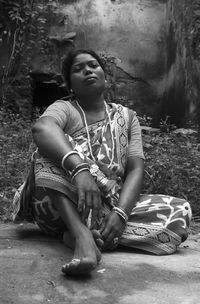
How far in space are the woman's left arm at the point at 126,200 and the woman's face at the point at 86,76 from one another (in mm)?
480

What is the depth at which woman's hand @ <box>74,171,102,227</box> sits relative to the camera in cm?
258

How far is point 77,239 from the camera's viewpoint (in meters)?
2.57

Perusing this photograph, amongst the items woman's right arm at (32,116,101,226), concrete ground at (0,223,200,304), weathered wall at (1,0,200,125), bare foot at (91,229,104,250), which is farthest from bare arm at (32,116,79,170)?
weathered wall at (1,0,200,125)

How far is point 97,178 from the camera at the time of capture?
2936 mm

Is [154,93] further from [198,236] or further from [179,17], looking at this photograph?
[198,236]

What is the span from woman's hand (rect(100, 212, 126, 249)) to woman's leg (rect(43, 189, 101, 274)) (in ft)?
0.57

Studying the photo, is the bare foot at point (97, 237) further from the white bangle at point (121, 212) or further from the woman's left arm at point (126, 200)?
the white bangle at point (121, 212)

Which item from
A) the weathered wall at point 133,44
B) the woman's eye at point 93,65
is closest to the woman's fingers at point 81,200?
the woman's eye at point 93,65

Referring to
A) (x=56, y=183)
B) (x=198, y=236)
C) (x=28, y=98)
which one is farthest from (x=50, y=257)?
(x=28, y=98)

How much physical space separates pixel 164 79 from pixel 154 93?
0.24 m

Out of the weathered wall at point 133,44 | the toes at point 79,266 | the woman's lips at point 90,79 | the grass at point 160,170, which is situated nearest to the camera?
the toes at point 79,266

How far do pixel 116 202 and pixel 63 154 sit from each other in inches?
19.1

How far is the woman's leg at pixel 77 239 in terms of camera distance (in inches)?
92.2

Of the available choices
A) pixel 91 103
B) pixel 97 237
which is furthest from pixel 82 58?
pixel 97 237
